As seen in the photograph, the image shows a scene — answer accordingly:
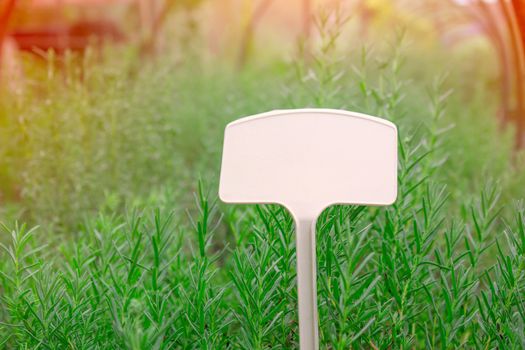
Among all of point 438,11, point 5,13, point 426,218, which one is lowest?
point 426,218

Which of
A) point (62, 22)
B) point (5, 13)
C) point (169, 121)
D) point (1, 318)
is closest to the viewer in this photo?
point (1, 318)

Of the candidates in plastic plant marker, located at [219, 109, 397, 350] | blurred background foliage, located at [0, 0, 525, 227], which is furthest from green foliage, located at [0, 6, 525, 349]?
plastic plant marker, located at [219, 109, 397, 350]

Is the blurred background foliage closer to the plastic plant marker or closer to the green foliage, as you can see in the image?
the green foliage

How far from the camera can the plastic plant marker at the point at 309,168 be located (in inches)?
49.6

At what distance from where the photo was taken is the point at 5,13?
10.0ft

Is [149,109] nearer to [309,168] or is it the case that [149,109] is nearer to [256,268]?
[256,268]

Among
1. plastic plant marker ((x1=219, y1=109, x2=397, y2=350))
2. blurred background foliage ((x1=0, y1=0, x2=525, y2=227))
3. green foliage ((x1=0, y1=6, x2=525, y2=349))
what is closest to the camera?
plastic plant marker ((x1=219, y1=109, x2=397, y2=350))

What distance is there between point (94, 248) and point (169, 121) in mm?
2399

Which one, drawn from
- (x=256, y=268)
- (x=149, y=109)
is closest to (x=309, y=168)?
(x=256, y=268)

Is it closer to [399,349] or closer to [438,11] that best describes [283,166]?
[399,349]

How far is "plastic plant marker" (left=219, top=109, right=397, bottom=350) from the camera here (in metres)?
1.26

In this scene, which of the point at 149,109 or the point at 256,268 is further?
the point at 149,109

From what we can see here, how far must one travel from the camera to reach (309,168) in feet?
4.18

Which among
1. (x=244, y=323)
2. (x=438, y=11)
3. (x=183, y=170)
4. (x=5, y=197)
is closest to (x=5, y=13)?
(x=5, y=197)
